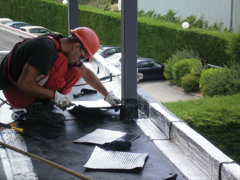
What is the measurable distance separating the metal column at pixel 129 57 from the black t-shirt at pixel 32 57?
707 mm

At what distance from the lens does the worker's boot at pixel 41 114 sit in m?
3.22

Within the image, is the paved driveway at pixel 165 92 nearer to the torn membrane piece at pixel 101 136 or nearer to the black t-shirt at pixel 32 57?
the torn membrane piece at pixel 101 136

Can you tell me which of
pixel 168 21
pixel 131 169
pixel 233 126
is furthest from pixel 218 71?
pixel 131 169

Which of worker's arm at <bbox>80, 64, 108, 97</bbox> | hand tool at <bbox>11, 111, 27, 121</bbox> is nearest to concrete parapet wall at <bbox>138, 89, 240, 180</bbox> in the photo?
worker's arm at <bbox>80, 64, 108, 97</bbox>

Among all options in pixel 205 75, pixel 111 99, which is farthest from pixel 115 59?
pixel 111 99

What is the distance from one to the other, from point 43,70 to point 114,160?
108 centimetres

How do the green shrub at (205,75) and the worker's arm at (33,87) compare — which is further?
the green shrub at (205,75)

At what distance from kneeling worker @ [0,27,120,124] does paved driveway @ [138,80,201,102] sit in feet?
33.5

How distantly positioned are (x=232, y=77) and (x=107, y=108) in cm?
971

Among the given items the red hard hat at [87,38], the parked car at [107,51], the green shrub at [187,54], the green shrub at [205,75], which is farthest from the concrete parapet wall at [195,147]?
the green shrub at [187,54]

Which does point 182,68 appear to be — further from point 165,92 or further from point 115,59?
point 115,59

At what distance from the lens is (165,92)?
48.6 feet

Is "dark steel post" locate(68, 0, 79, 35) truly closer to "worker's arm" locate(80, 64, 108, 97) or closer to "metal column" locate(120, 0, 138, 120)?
"worker's arm" locate(80, 64, 108, 97)

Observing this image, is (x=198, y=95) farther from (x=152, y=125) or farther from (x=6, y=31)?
(x=152, y=125)
